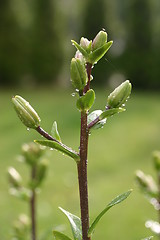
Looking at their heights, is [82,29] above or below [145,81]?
above

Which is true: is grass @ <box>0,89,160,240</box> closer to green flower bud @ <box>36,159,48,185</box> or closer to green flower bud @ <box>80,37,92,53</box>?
green flower bud @ <box>36,159,48,185</box>

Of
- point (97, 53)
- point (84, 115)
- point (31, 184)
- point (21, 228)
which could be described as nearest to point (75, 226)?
point (84, 115)

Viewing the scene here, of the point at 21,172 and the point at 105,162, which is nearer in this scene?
the point at 21,172

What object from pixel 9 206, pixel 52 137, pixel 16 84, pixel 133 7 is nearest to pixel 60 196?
pixel 9 206

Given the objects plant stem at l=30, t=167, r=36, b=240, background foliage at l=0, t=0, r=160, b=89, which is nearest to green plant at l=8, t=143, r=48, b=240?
plant stem at l=30, t=167, r=36, b=240

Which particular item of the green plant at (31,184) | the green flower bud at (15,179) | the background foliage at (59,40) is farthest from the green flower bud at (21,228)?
the background foliage at (59,40)

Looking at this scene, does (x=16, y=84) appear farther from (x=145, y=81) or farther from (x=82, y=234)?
(x=82, y=234)
